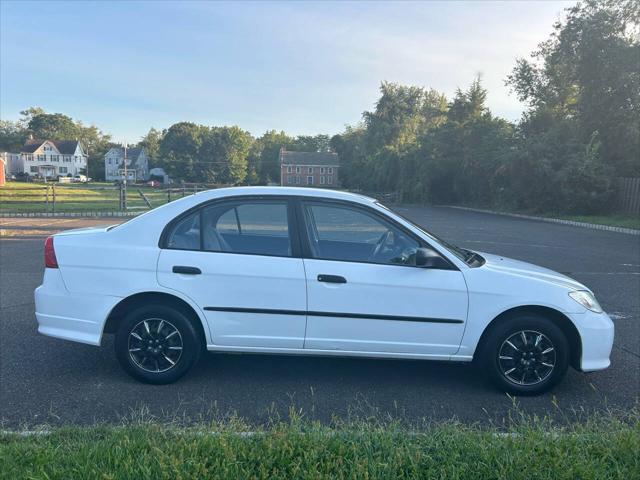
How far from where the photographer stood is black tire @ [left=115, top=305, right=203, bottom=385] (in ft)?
14.1

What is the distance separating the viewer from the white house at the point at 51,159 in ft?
301

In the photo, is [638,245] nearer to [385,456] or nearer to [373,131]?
[385,456]

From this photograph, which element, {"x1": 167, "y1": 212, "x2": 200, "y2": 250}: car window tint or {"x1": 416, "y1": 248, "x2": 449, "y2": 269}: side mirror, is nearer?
{"x1": 416, "y1": 248, "x2": 449, "y2": 269}: side mirror

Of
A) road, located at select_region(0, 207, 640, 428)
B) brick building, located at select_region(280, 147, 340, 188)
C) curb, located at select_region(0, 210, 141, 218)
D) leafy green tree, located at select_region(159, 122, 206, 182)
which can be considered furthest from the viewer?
brick building, located at select_region(280, 147, 340, 188)

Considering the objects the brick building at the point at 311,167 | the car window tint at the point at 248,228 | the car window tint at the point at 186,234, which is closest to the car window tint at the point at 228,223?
the car window tint at the point at 248,228

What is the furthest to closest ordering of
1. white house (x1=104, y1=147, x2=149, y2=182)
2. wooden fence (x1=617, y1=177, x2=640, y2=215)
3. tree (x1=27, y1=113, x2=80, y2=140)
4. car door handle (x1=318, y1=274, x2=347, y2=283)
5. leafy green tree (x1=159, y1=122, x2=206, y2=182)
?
1. tree (x1=27, y1=113, x2=80, y2=140)
2. white house (x1=104, y1=147, x2=149, y2=182)
3. leafy green tree (x1=159, y1=122, x2=206, y2=182)
4. wooden fence (x1=617, y1=177, x2=640, y2=215)
5. car door handle (x1=318, y1=274, x2=347, y2=283)

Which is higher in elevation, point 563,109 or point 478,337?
point 563,109

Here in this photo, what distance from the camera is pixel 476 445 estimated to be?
3021 mm

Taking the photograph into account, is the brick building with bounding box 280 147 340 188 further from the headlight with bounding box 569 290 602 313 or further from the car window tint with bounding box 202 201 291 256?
the headlight with bounding box 569 290 602 313

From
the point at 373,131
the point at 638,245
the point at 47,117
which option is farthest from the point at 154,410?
the point at 47,117

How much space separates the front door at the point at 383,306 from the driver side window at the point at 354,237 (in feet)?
0.13

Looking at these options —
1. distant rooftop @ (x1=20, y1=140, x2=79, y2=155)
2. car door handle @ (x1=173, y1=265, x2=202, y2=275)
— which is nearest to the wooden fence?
car door handle @ (x1=173, y1=265, x2=202, y2=275)

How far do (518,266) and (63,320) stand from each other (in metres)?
4.20

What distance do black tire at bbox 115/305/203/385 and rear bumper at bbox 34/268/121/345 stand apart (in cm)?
22
